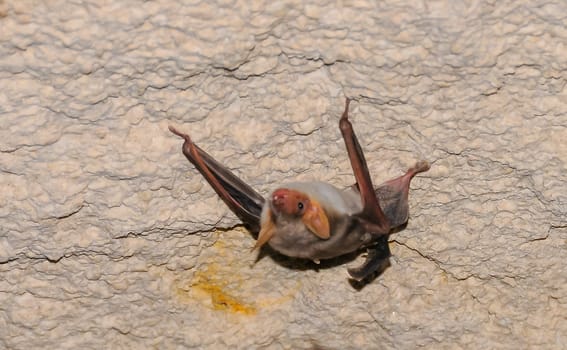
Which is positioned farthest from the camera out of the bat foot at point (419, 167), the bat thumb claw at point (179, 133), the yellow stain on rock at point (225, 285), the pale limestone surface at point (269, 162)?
the yellow stain on rock at point (225, 285)

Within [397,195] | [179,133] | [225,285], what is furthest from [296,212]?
[225,285]

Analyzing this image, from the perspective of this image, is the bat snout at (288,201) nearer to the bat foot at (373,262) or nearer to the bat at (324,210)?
the bat at (324,210)

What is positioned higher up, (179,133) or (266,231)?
(179,133)

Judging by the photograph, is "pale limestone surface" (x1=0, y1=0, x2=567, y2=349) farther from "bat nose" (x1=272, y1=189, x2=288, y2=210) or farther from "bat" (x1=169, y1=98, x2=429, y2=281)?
"bat nose" (x1=272, y1=189, x2=288, y2=210)

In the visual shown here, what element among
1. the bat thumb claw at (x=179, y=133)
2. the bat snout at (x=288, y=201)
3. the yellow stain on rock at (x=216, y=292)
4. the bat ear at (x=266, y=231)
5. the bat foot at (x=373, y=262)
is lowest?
the yellow stain on rock at (x=216, y=292)

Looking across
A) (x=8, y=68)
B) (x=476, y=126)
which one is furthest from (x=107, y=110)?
(x=476, y=126)

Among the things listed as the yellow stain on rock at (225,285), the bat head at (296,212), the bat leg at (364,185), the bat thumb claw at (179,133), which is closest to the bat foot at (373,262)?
the bat leg at (364,185)

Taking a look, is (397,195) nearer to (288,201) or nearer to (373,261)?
(373,261)
